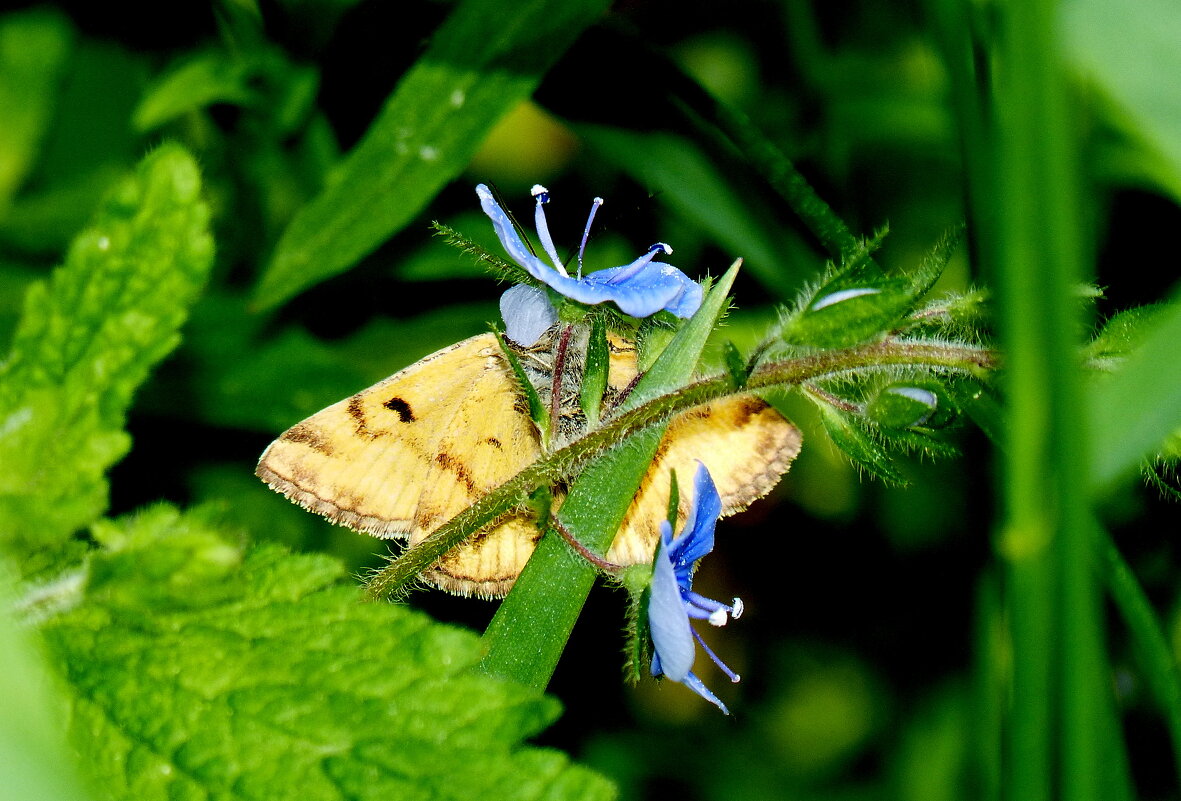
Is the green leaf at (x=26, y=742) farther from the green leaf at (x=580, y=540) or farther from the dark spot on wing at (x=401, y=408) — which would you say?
the dark spot on wing at (x=401, y=408)

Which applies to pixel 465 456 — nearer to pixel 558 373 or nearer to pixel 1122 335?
pixel 558 373

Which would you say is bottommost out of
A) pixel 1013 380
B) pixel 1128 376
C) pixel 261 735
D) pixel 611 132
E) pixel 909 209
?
pixel 261 735

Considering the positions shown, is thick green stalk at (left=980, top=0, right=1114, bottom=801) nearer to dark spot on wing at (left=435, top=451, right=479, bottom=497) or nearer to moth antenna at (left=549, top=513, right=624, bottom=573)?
moth antenna at (left=549, top=513, right=624, bottom=573)

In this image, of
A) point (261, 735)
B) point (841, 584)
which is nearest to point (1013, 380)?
point (261, 735)

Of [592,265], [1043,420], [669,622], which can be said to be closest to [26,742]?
[1043,420]

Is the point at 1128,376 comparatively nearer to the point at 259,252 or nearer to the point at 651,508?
the point at 651,508

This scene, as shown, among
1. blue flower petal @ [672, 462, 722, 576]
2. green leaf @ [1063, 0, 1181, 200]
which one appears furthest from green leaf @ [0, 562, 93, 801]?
green leaf @ [1063, 0, 1181, 200]
